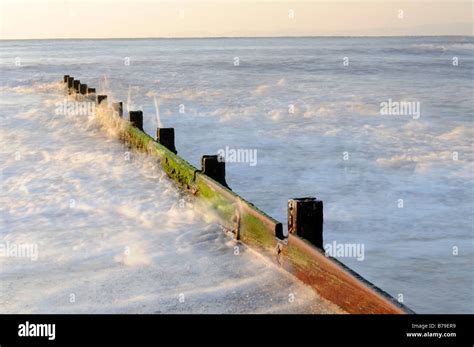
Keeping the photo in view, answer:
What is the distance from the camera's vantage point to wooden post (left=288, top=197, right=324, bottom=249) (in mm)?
5441

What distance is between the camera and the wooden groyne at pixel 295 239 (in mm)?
4641

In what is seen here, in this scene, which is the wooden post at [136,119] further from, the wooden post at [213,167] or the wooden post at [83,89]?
the wooden post at [83,89]

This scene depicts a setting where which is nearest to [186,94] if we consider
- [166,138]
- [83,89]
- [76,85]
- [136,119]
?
[76,85]

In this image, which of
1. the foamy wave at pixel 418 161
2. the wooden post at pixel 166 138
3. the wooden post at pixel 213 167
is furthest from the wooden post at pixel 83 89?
the wooden post at pixel 213 167

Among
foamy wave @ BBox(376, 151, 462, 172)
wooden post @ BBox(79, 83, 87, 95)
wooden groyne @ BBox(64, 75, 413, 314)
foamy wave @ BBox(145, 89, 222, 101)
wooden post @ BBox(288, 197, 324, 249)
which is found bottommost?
foamy wave @ BBox(376, 151, 462, 172)

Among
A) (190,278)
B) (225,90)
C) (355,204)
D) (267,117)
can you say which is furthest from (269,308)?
(225,90)

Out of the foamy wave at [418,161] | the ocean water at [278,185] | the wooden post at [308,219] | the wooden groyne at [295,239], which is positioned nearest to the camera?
the wooden groyne at [295,239]

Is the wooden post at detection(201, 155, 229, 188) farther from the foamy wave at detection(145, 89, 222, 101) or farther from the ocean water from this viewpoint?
the foamy wave at detection(145, 89, 222, 101)

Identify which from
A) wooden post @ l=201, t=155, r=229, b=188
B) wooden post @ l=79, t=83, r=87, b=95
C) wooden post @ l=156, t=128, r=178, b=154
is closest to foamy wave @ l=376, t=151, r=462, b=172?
wooden post @ l=156, t=128, r=178, b=154

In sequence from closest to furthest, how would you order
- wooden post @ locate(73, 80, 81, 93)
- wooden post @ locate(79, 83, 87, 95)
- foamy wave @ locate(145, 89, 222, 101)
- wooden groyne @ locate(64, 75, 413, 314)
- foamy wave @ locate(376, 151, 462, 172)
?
wooden groyne @ locate(64, 75, 413, 314)
foamy wave @ locate(376, 151, 462, 172)
wooden post @ locate(79, 83, 87, 95)
wooden post @ locate(73, 80, 81, 93)
foamy wave @ locate(145, 89, 222, 101)

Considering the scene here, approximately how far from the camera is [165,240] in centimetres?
711

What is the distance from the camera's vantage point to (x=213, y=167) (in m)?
7.77

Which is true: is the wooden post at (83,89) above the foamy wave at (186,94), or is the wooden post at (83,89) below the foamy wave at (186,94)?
above

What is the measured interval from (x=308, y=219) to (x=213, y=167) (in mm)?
2508
